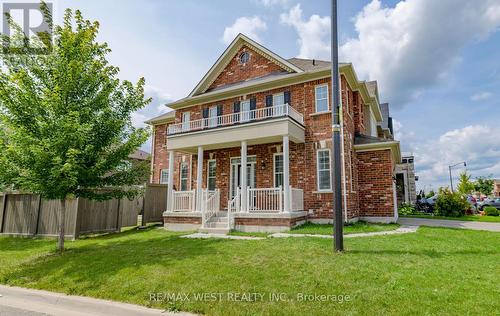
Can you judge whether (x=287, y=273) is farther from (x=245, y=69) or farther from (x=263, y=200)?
(x=245, y=69)

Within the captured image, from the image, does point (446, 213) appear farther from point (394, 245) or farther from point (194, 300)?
point (194, 300)

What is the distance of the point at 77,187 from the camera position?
29.0ft

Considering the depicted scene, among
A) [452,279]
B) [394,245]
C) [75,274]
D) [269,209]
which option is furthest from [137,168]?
[452,279]

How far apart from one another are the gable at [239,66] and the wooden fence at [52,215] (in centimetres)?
814

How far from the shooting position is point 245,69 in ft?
53.8

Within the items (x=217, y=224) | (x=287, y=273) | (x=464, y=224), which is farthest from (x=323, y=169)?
(x=287, y=273)

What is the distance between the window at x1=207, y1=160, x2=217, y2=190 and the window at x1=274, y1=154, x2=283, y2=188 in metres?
3.49

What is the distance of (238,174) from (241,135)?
303 cm

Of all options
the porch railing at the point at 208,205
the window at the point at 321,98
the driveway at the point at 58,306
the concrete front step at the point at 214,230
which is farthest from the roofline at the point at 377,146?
the driveway at the point at 58,306

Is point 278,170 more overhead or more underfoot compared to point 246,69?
more underfoot

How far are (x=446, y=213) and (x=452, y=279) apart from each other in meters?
16.9

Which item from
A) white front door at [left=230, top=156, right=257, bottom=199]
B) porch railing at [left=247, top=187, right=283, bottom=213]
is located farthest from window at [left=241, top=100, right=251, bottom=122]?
porch railing at [left=247, top=187, right=283, bottom=213]

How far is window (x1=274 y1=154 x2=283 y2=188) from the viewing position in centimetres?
1395

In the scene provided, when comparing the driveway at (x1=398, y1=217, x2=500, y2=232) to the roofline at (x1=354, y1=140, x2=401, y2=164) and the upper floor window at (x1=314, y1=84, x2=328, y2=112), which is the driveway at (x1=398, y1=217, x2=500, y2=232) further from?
the upper floor window at (x1=314, y1=84, x2=328, y2=112)
